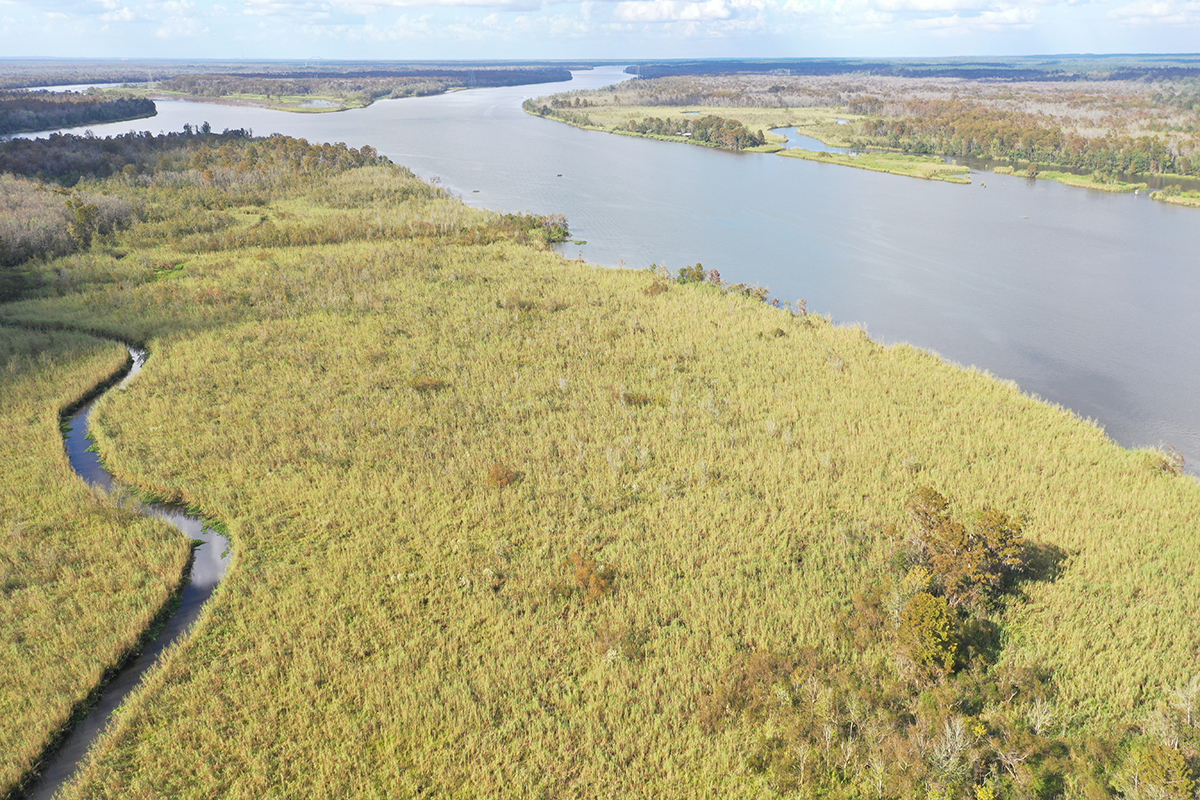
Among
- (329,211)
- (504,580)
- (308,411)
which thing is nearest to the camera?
(504,580)

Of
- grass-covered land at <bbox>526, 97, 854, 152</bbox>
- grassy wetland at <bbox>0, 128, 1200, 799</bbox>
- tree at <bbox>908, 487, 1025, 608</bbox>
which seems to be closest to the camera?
grassy wetland at <bbox>0, 128, 1200, 799</bbox>

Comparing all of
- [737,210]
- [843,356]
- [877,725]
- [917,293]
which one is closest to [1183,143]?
[737,210]

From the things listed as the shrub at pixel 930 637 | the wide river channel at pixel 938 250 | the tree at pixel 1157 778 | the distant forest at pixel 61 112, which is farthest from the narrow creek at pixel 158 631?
the distant forest at pixel 61 112

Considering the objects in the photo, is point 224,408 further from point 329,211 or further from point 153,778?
point 329,211

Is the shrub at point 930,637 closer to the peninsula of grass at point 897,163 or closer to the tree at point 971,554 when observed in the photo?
the tree at point 971,554

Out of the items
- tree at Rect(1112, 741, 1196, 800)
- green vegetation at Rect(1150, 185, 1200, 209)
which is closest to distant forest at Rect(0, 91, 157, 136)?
tree at Rect(1112, 741, 1196, 800)

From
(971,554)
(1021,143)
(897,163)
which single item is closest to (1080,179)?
(1021,143)

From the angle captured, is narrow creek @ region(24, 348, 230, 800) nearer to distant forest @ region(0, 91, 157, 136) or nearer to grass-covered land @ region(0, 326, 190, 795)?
grass-covered land @ region(0, 326, 190, 795)

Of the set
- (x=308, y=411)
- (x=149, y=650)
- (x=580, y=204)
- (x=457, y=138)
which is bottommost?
(x=149, y=650)
